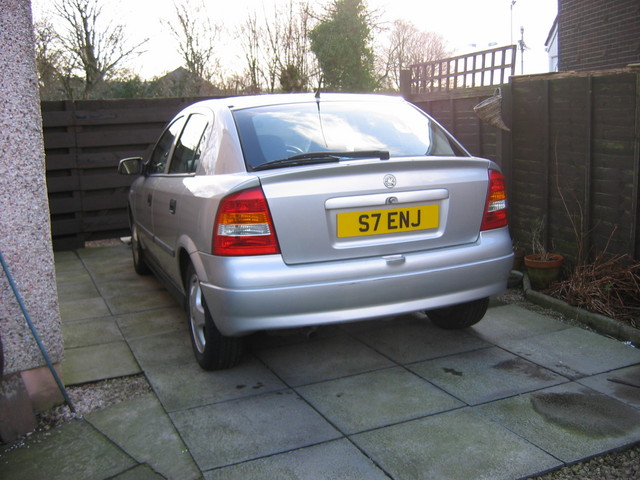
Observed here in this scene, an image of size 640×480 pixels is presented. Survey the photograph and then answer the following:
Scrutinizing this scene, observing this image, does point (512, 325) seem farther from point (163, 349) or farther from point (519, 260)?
point (163, 349)

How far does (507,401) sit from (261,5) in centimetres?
1679

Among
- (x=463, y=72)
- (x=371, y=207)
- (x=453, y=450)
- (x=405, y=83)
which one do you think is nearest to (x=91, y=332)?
(x=371, y=207)

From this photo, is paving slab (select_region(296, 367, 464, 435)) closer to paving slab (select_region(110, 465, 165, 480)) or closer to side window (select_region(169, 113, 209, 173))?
paving slab (select_region(110, 465, 165, 480))

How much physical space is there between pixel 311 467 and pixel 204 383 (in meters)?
1.21

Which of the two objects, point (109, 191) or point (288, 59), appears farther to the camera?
point (288, 59)

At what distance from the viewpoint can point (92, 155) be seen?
8.77 metres

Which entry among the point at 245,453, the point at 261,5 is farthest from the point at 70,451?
the point at 261,5

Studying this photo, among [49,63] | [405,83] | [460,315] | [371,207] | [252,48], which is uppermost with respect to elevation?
[252,48]

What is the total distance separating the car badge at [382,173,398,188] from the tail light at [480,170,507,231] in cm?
68

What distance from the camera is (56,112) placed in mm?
8539

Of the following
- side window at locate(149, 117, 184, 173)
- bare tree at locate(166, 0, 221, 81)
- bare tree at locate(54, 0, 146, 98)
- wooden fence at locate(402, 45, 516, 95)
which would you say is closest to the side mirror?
side window at locate(149, 117, 184, 173)

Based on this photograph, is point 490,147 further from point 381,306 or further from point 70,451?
point 70,451

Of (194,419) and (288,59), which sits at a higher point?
(288,59)

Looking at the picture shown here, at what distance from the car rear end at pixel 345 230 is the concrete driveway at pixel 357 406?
470 mm
